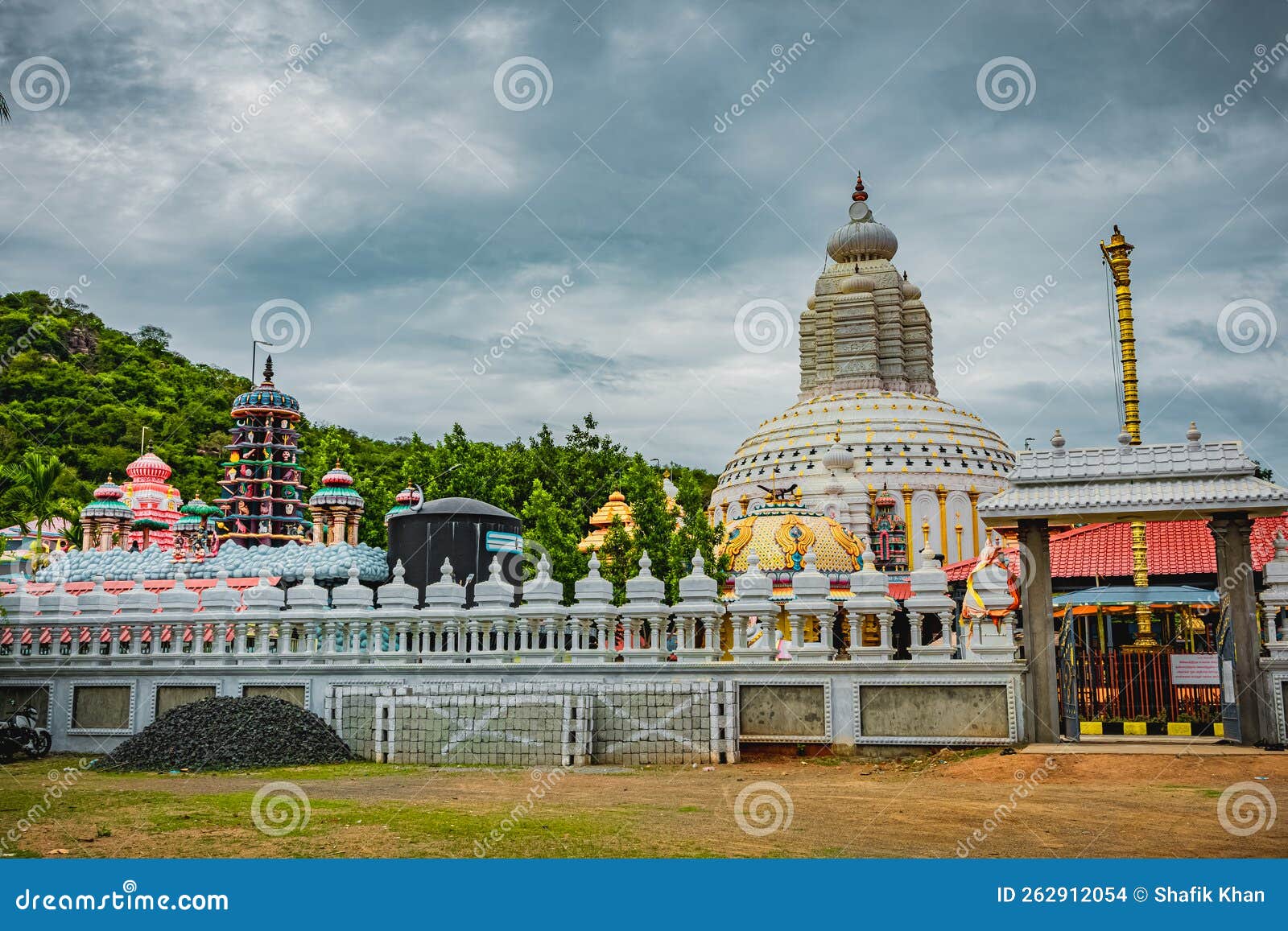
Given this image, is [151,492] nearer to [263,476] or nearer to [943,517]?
[263,476]

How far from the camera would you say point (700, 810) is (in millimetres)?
10844

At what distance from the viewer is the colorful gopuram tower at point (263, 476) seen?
118 ft

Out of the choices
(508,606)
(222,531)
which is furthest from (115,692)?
(222,531)

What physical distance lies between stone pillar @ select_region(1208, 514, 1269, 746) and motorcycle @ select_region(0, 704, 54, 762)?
17546mm

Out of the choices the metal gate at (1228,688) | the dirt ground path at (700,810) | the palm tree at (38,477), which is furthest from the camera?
the palm tree at (38,477)

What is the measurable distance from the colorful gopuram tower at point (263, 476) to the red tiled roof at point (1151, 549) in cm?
2355

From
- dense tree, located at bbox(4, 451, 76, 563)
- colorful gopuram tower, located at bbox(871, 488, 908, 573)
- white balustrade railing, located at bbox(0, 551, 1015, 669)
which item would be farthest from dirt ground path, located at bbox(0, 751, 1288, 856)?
colorful gopuram tower, located at bbox(871, 488, 908, 573)

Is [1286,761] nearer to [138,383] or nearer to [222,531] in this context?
[222,531]

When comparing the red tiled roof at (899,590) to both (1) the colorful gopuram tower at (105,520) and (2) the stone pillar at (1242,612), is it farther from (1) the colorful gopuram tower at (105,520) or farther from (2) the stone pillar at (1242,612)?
(1) the colorful gopuram tower at (105,520)

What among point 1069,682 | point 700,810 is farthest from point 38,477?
point 1069,682

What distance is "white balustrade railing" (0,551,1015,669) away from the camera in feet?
49.5

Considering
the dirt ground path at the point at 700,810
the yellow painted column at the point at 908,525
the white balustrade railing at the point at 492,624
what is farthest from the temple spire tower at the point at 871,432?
the dirt ground path at the point at 700,810

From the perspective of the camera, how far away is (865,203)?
2729 inches

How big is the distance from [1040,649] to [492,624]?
25.7 feet
